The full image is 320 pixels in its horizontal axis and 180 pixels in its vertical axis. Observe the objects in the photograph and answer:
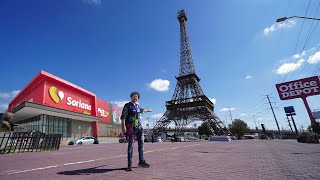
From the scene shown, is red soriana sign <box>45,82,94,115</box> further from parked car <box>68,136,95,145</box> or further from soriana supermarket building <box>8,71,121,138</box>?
parked car <box>68,136,95,145</box>

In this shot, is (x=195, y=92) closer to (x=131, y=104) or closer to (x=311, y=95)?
(x=311, y=95)

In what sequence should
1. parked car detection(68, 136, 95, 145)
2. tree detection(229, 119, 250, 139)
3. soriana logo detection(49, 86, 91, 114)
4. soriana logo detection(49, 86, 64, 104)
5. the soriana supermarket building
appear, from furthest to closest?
tree detection(229, 119, 250, 139)
soriana logo detection(49, 86, 91, 114)
soriana logo detection(49, 86, 64, 104)
the soriana supermarket building
parked car detection(68, 136, 95, 145)

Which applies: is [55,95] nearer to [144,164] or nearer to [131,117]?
[131,117]

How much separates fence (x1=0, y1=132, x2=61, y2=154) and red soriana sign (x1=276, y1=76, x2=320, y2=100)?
113ft

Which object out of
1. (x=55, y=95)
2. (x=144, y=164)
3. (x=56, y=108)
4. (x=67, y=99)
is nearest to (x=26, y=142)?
(x=144, y=164)

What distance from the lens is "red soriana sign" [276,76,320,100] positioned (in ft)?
99.1

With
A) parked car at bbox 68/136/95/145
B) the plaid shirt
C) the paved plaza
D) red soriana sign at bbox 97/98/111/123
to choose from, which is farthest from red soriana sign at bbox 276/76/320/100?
red soriana sign at bbox 97/98/111/123

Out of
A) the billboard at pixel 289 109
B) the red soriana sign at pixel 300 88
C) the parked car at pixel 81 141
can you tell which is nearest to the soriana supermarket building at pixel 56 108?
the parked car at pixel 81 141

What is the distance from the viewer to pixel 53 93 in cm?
3009

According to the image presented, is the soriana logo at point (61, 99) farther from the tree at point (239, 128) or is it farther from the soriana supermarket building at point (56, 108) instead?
the tree at point (239, 128)

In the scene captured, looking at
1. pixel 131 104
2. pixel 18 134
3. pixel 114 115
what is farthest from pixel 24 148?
pixel 114 115

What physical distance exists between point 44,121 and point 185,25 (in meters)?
45.5

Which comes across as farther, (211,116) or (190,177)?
(211,116)

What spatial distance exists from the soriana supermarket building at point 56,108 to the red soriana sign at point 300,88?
1399 inches
